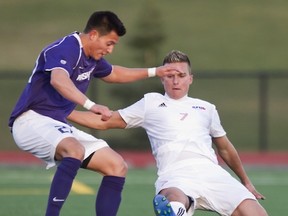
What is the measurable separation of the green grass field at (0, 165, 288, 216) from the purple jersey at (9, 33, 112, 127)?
7.10 ft

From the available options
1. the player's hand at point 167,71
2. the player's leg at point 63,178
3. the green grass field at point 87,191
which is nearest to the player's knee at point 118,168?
the player's leg at point 63,178

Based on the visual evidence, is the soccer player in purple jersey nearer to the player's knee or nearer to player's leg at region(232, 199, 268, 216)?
the player's knee

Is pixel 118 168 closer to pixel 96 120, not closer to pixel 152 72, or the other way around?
pixel 96 120

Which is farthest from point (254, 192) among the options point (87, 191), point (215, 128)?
point (87, 191)

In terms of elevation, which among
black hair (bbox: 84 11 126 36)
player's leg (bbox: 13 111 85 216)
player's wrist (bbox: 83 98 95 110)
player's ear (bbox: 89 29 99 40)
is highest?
black hair (bbox: 84 11 126 36)

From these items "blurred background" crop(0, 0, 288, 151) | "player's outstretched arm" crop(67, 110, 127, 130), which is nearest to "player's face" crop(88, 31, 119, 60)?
"player's outstretched arm" crop(67, 110, 127, 130)

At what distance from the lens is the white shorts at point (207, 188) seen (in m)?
8.50

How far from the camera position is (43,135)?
8.85 metres

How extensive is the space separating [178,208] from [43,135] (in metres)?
1.37

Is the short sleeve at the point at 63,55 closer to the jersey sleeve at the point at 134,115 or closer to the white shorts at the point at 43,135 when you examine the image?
the white shorts at the point at 43,135

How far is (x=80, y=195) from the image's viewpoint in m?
13.3

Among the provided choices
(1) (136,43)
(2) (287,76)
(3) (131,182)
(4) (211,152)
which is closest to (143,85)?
(2) (287,76)

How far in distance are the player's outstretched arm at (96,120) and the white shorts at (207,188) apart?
70 cm

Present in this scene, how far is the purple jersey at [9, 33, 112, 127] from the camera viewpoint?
349 inches
